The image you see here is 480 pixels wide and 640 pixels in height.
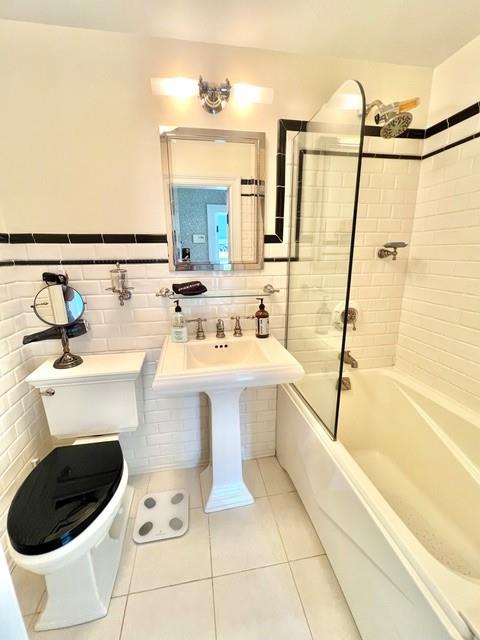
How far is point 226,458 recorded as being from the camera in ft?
4.66

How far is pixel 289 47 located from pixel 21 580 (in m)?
2.57

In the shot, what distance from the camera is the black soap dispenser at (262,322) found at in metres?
1.47

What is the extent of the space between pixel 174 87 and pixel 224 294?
3.13 feet

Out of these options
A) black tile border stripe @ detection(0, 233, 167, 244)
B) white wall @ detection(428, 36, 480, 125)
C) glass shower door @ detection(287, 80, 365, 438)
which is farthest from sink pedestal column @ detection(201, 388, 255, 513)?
white wall @ detection(428, 36, 480, 125)

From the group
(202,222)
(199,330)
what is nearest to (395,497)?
(199,330)

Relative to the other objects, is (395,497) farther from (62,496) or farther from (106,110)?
(106,110)

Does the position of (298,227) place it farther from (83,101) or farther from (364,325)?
(83,101)

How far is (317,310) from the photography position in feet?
4.33

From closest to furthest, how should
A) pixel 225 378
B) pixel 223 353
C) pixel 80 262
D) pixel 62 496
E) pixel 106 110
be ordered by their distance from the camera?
pixel 62 496 → pixel 225 378 → pixel 106 110 → pixel 80 262 → pixel 223 353

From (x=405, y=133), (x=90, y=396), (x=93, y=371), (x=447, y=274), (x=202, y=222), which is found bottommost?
(x=90, y=396)

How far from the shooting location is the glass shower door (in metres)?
0.98

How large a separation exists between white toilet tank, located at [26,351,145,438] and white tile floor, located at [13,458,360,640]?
0.53 m

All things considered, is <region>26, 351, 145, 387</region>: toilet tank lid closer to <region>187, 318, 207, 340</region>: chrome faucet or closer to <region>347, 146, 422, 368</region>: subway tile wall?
<region>187, 318, 207, 340</region>: chrome faucet

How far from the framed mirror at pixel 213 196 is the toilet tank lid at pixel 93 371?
0.53 metres
